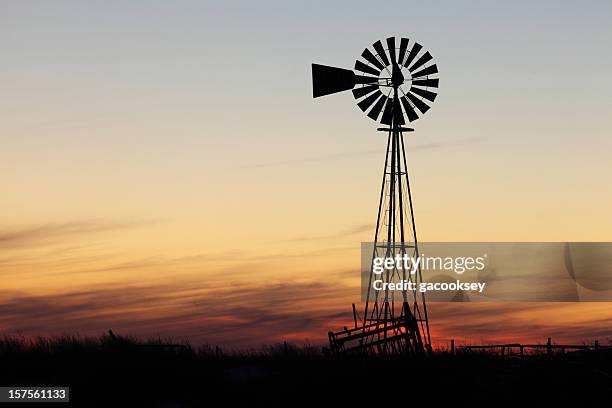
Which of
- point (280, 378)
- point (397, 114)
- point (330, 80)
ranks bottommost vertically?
point (280, 378)

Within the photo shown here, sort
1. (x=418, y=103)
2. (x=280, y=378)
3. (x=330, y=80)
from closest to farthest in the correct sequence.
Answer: (x=280, y=378)
(x=330, y=80)
(x=418, y=103)

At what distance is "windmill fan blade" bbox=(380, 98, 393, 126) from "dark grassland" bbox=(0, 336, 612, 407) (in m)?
11.2

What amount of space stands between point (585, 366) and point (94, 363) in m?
21.0

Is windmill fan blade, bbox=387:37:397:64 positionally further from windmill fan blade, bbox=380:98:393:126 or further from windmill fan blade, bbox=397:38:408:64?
windmill fan blade, bbox=380:98:393:126

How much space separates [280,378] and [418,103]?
15593 mm

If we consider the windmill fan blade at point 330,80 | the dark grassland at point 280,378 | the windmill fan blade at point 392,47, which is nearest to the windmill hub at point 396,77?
the windmill fan blade at point 392,47

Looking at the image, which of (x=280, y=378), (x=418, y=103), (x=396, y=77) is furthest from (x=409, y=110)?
(x=280, y=378)

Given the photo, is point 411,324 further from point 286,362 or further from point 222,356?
point 222,356

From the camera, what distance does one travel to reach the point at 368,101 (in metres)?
46.7

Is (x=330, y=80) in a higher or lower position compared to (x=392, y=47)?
lower

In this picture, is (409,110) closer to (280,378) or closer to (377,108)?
(377,108)

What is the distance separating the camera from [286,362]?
43719mm

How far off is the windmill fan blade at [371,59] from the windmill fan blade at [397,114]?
1.90m

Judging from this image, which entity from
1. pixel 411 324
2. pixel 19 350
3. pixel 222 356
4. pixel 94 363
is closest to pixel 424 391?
pixel 411 324
